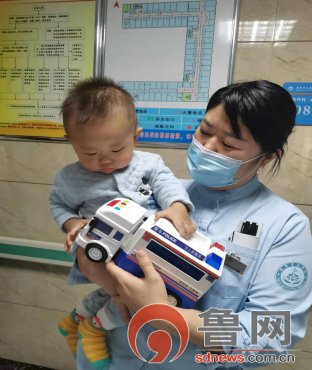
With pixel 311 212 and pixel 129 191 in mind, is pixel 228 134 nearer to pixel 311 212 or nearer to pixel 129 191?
pixel 129 191

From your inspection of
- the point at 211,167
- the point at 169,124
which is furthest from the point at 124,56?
the point at 211,167

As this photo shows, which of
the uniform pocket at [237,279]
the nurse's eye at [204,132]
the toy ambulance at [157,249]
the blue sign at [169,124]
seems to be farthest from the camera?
the blue sign at [169,124]

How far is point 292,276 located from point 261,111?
44cm

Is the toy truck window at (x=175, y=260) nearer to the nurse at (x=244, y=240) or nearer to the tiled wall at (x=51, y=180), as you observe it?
the nurse at (x=244, y=240)

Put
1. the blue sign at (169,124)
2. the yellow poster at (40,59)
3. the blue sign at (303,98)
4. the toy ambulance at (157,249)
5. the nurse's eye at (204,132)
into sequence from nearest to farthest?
the toy ambulance at (157,249)
the nurse's eye at (204,132)
the blue sign at (303,98)
the blue sign at (169,124)
the yellow poster at (40,59)

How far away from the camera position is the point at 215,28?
1.62 metres

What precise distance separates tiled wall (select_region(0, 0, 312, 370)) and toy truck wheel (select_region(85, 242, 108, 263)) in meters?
1.02

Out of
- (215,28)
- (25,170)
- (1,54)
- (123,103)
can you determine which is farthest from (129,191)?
(1,54)

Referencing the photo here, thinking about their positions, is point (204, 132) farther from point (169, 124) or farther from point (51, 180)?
point (51, 180)

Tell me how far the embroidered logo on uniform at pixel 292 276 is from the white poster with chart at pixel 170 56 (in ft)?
3.41

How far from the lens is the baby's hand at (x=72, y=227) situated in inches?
36.0

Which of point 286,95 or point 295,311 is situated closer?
point 295,311

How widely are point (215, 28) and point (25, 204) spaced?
1.52 m

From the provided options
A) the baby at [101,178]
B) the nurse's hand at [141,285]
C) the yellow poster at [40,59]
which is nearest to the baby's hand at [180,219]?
the baby at [101,178]
